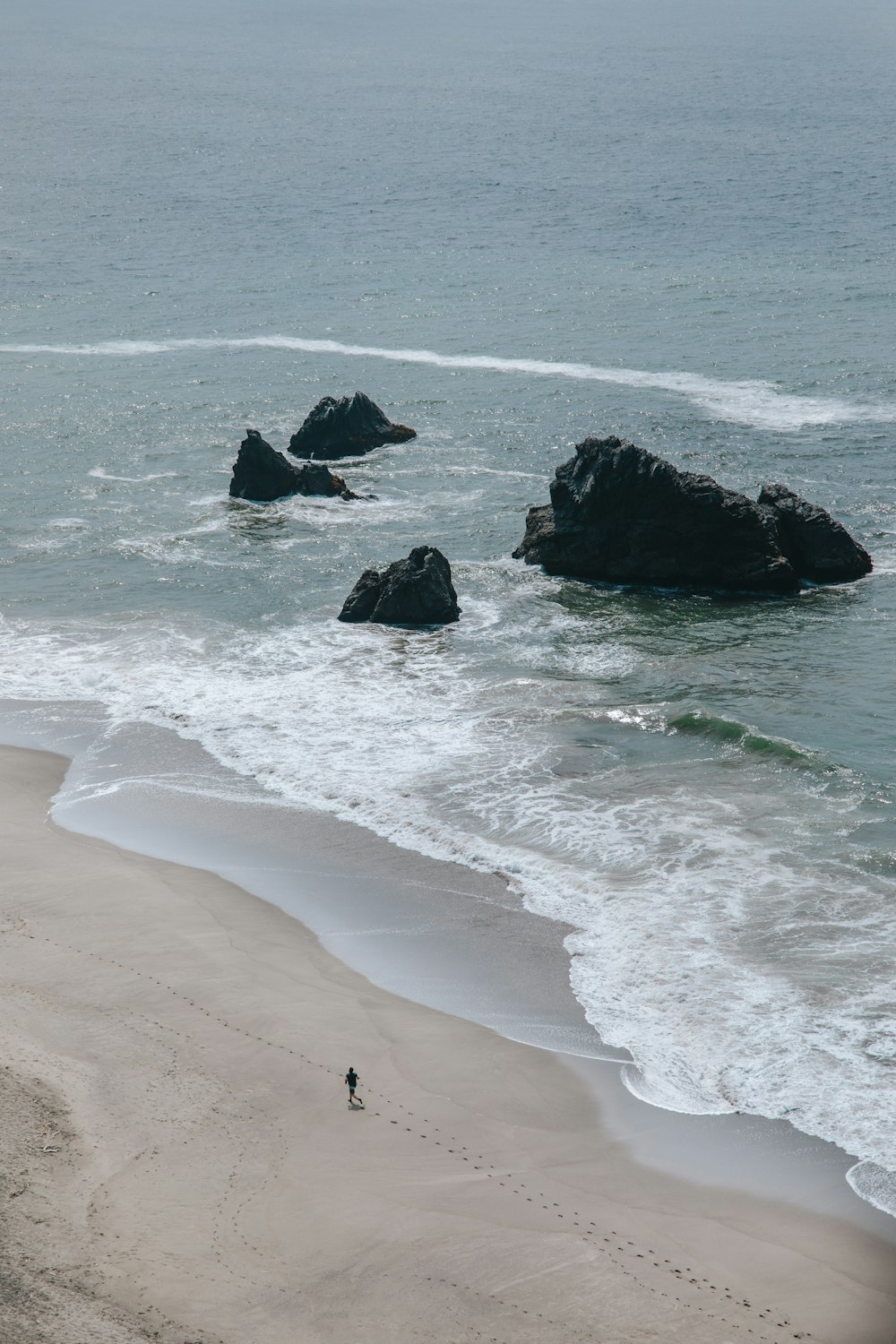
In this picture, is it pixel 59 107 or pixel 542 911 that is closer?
pixel 542 911

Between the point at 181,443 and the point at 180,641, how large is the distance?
21044 mm

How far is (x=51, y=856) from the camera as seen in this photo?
2400 centimetres

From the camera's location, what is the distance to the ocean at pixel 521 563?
2136 cm

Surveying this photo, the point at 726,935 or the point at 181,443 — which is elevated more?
the point at 181,443

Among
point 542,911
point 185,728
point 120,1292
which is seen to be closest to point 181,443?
point 185,728

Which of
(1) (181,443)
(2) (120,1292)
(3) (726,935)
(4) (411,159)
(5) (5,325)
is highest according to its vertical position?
(4) (411,159)

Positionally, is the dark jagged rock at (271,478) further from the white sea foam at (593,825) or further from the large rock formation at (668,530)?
the white sea foam at (593,825)

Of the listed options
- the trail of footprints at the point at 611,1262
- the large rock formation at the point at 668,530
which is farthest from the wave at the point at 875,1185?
the large rock formation at the point at 668,530

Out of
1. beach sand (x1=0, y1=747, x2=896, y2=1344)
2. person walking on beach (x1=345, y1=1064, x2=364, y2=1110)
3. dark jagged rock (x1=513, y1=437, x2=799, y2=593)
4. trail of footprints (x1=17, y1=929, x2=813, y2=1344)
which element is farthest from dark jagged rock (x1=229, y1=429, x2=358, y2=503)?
trail of footprints (x1=17, y1=929, x2=813, y2=1344)

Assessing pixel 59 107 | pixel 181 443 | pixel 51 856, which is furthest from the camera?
pixel 59 107

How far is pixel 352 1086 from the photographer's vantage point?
17.0 metres

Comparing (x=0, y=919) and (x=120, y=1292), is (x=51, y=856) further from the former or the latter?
(x=120, y=1292)

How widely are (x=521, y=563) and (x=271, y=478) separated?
11.9 meters

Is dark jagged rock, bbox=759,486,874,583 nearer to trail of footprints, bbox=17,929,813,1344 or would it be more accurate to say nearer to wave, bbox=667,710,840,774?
wave, bbox=667,710,840,774
